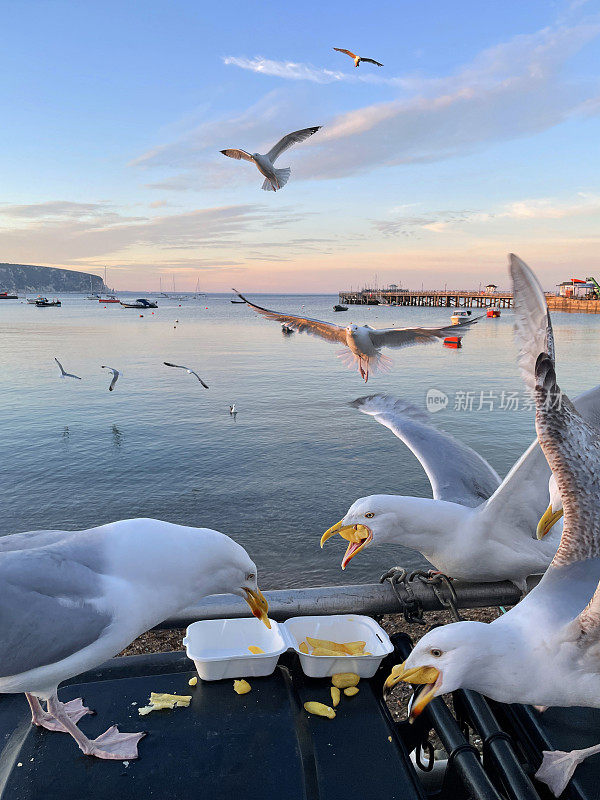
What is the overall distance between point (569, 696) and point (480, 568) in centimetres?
132

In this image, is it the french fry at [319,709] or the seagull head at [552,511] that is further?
the seagull head at [552,511]

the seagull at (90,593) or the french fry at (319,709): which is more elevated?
the seagull at (90,593)

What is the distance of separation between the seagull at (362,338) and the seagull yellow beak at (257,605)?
323cm

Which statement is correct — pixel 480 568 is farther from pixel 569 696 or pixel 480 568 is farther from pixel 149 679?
pixel 149 679

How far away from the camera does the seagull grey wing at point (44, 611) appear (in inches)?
76.8

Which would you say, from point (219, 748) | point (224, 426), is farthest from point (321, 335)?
point (224, 426)

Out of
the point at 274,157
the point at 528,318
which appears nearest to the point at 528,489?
the point at 528,318

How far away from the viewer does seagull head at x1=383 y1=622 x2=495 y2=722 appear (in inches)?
79.4

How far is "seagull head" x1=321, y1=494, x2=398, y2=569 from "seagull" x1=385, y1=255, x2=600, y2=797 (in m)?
1.07

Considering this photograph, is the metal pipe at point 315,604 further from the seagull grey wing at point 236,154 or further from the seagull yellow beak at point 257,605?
the seagull grey wing at point 236,154

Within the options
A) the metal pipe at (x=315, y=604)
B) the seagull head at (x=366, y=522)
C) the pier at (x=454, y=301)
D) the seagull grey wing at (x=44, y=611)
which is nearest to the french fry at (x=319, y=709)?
the metal pipe at (x=315, y=604)

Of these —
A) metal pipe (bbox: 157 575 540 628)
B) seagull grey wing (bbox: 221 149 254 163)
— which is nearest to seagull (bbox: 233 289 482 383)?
seagull grey wing (bbox: 221 149 254 163)

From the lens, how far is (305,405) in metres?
20.8

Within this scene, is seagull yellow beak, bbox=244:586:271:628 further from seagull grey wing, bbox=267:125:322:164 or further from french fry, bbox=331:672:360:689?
seagull grey wing, bbox=267:125:322:164
